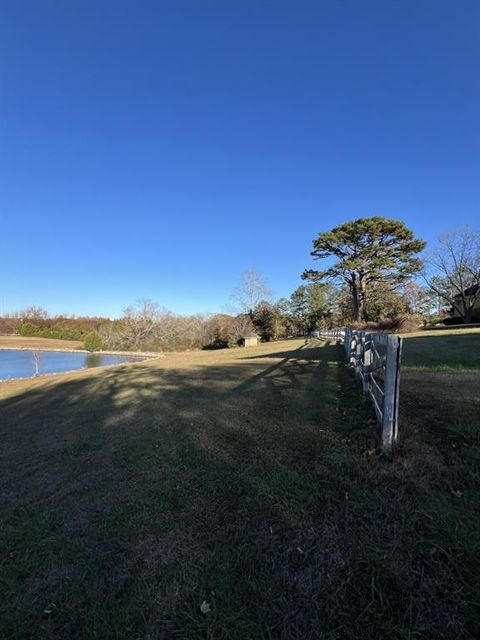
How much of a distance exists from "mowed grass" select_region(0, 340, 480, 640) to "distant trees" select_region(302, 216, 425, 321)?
27.9m

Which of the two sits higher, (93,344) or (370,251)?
(370,251)

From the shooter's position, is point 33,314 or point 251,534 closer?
point 251,534

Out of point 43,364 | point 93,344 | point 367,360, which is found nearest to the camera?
point 367,360

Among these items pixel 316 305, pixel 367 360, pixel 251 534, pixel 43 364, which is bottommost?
pixel 43 364

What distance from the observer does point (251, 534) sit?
2.48 metres

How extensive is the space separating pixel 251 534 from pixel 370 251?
1247 inches

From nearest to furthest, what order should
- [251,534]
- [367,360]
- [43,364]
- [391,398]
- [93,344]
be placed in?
1. [251,534]
2. [391,398]
3. [367,360]
4. [43,364]
5. [93,344]

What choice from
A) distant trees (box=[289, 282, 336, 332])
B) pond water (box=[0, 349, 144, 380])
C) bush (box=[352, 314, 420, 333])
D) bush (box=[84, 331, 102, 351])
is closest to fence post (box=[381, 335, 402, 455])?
bush (box=[352, 314, 420, 333])

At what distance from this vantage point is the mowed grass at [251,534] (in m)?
1.87

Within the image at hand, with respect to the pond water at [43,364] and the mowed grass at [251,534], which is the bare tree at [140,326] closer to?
the pond water at [43,364]

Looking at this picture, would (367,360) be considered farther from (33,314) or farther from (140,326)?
(33,314)

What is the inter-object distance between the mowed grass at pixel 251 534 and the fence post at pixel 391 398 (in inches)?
6.5

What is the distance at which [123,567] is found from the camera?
90.6 inches

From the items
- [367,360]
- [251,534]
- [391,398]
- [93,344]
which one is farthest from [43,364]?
[391,398]
